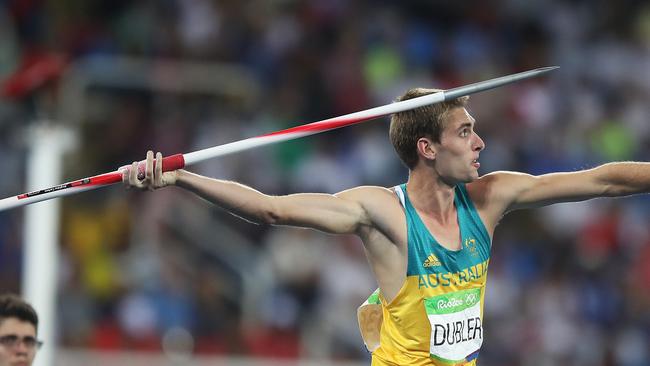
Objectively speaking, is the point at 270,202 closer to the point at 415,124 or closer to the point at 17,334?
the point at 415,124

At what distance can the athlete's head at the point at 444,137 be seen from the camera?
6273 millimetres

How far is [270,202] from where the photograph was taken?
579 centimetres

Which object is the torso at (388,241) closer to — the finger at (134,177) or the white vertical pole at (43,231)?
the finger at (134,177)

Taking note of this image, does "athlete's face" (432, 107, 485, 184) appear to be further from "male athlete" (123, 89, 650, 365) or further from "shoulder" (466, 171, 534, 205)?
"shoulder" (466, 171, 534, 205)

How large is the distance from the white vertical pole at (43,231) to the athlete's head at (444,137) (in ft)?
13.0

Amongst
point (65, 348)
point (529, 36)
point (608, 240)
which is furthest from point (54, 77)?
point (529, 36)

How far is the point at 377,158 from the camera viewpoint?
13.8m

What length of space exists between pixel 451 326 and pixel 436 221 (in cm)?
56

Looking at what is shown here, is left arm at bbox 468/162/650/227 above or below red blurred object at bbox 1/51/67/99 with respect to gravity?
below

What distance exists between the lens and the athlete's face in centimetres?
627

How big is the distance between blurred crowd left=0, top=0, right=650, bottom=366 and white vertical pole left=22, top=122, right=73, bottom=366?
137 centimetres

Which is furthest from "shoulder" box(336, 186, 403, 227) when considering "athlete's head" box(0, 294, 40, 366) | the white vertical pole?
the white vertical pole

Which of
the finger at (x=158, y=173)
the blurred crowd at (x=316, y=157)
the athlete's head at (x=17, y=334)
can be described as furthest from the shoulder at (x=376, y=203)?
the blurred crowd at (x=316, y=157)

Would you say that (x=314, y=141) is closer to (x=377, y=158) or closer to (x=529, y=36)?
(x=377, y=158)
